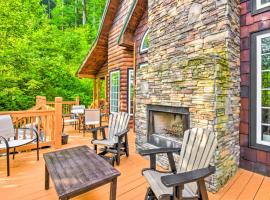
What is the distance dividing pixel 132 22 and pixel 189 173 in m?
5.64

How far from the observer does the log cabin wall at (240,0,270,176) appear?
3221mm

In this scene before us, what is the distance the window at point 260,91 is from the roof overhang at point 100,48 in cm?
582

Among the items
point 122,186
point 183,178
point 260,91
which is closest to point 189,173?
point 183,178

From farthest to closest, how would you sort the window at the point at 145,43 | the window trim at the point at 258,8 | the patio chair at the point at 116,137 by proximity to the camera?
the window at the point at 145,43 → the patio chair at the point at 116,137 → the window trim at the point at 258,8

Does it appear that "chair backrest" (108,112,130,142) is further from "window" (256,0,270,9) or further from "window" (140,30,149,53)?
"window" (256,0,270,9)

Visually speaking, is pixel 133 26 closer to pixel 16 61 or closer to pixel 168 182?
pixel 16 61

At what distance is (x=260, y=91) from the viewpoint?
3230 millimetres

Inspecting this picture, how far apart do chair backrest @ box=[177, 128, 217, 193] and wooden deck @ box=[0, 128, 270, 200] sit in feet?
2.27

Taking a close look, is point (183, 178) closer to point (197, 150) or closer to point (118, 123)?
point (197, 150)

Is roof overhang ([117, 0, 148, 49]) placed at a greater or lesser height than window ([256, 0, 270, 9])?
greater

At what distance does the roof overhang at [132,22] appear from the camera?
5927mm

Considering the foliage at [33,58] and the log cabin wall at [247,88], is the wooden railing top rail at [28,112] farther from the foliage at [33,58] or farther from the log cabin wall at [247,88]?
the foliage at [33,58]

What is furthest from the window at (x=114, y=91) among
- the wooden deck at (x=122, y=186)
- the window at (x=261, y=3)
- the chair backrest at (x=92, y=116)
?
the window at (x=261, y=3)

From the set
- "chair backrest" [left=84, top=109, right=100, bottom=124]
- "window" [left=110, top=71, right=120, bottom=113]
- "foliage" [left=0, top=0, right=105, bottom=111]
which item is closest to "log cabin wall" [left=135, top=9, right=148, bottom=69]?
"window" [left=110, top=71, right=120, bottom=113]
